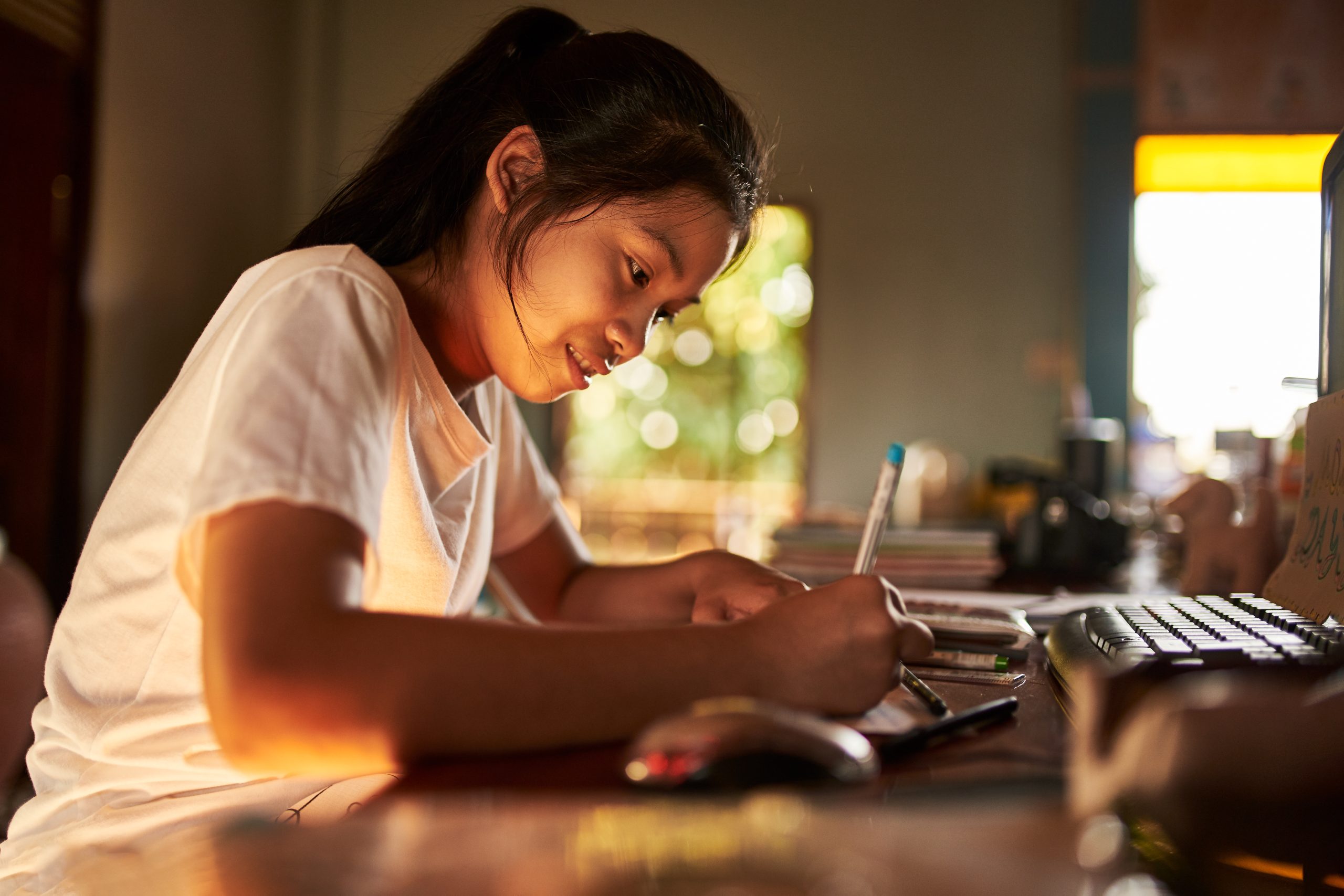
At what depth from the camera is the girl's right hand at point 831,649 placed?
1.65ft

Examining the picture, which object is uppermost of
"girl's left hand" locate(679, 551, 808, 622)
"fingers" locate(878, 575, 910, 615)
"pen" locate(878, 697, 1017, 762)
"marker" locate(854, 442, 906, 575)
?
"marker" locate(854, 442, 906, 575)

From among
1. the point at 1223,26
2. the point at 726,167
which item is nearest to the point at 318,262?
the point at 726,167

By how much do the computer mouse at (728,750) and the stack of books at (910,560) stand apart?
92 centimetres

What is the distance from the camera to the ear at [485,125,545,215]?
82cm

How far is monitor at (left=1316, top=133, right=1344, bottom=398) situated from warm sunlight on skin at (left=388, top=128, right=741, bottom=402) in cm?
50

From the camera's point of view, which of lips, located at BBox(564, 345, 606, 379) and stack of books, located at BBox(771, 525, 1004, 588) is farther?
stack of books, located at BBox(771, 525, 1004, 588)

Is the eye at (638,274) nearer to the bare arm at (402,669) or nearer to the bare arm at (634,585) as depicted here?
the bare arm at (634,585)

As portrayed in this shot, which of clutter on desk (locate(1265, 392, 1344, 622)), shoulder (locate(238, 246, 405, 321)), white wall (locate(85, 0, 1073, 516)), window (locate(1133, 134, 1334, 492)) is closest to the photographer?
shoulder (locate(238, 246, 405, 321))

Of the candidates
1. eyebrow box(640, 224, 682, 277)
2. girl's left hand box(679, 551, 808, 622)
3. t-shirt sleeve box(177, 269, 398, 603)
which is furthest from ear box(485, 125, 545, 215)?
girl's left hand box(679, 551, 808, 622)

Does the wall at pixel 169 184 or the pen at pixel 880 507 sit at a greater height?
the wall at pixel 169 184

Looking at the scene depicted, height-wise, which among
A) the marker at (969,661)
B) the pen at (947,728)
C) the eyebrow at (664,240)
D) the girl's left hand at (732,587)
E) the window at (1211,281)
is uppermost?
the window at (1211,281)

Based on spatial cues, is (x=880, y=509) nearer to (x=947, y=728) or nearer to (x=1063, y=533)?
(x=947, y=728)

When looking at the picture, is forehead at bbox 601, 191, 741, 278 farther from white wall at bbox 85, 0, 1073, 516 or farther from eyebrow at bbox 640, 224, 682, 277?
white wall at bbox 85, 0, 1073, 516

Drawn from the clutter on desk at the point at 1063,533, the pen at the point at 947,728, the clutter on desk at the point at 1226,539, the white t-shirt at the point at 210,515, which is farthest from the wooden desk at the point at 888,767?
the clutter on desk at the point at 1063,533
